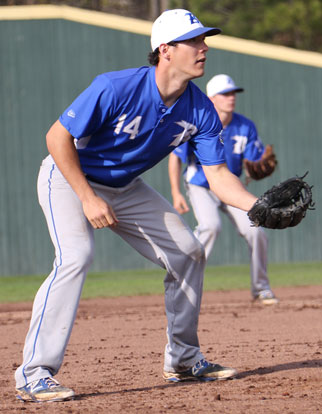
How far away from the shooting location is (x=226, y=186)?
4.53 meters

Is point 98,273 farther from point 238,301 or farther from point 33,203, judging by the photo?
point 238,301

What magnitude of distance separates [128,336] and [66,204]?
2.50 m

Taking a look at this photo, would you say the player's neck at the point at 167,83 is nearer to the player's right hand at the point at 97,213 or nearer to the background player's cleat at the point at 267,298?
the player's right hand at the point at 97,213

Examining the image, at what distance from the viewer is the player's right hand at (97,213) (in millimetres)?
3963

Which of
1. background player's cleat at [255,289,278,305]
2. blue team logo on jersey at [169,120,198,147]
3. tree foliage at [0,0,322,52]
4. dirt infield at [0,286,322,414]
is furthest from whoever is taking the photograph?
tree foliage at [0,0,322,52]

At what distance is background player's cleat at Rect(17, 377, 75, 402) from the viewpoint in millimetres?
3916

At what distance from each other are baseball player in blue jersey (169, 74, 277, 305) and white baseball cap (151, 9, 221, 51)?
3706 millimetres

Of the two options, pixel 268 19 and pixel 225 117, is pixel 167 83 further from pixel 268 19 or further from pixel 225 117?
pixel 268 19

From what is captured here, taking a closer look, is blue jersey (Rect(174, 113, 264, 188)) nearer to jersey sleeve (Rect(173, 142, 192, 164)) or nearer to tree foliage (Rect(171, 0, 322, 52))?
jersey sleeve (Rect(173, 142, 192, 164))

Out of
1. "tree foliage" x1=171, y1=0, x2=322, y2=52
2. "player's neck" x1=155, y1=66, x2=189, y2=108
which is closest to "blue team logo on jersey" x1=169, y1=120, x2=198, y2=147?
"player's neck" x1=155, y1=66, x2=189, y2=108

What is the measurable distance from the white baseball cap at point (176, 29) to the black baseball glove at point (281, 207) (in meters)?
0.91

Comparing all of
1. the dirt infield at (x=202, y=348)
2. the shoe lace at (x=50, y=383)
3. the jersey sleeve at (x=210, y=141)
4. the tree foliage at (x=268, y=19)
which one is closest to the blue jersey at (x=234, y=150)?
the dirt infield at (x=202, y=348)

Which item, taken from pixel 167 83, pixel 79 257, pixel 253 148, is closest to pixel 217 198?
pixel 253 148

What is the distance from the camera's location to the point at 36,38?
14820 millimetres
